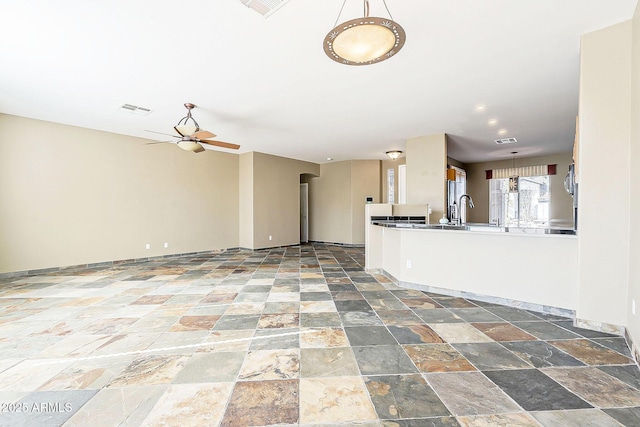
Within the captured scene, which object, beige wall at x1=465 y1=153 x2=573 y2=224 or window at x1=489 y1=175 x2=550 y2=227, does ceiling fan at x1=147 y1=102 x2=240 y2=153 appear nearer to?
window at x1=489 y1=175 x2=550 y2=227

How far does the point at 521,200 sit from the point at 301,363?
972 cm

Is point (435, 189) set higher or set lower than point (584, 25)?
lower

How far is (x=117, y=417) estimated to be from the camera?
162cm

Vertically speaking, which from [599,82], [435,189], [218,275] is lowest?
[218,275]

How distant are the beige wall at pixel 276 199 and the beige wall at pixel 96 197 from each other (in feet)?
3.52

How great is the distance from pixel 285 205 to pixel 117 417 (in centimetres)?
764

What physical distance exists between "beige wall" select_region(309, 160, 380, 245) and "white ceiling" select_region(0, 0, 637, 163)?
11.3 ft

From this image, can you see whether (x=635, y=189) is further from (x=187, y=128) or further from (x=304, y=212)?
(x=304, y=212)

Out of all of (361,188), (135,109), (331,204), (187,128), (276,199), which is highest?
(135,109)

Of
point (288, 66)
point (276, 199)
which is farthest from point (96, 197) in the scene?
point (288, 66)

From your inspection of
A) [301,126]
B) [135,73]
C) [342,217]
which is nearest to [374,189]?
[342,217]

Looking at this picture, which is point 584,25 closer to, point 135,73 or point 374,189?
point 135,73

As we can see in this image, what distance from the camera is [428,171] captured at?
643 centimetres

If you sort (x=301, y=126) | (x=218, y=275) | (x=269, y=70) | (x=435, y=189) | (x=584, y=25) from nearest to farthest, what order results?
1. (x=584, y=25)
2. (x=269, y=70)
3. (x=218, y=275)
4. (x=301, y=126)
5. (x=435, y=189)
